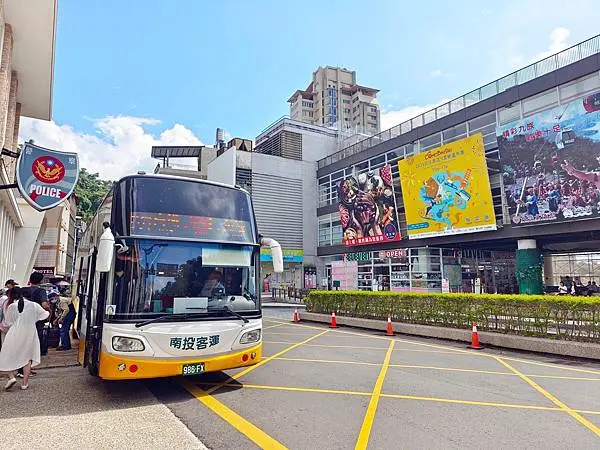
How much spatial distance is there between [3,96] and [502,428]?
13010mm

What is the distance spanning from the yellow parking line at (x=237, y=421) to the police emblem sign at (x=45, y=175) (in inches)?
236

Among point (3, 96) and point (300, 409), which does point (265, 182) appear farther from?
point (300, 409)

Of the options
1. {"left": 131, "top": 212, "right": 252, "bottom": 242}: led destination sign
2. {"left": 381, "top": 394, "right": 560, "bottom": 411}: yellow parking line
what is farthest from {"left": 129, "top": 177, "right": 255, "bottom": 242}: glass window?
{"left": 381, "top": 394, "right": 560, "bottom": 411}: yellow parking line

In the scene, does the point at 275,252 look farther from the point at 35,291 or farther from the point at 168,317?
the point at 35,291

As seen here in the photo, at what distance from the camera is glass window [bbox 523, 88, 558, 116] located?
2017cm

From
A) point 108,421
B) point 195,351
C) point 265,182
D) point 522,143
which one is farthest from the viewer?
point 265,182

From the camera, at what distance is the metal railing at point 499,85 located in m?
19.2

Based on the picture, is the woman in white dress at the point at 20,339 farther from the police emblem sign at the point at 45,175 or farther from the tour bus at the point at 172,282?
the police emblem sign at the point at 45,175

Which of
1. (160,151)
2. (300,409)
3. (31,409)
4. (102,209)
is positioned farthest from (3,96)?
(160,151)

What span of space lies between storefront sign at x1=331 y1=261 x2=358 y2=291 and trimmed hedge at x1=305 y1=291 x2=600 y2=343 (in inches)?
694

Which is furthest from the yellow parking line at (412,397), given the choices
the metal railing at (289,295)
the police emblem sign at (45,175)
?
the metal railing at (289,295)

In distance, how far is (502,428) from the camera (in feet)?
15.2

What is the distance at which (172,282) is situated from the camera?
227 inches

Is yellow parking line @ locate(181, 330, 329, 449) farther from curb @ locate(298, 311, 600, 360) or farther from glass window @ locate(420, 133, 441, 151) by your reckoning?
glass window @ locate(420, 133, 441, 151)
